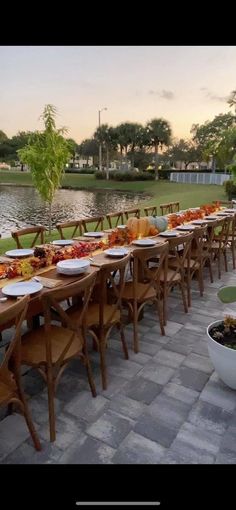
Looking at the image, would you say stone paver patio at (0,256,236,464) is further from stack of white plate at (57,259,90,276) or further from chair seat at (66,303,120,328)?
stack of white plate at (57,259,90,276)

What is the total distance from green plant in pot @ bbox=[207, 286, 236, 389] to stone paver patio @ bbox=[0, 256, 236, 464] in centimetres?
15

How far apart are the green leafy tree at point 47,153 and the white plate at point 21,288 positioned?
5.76 metres

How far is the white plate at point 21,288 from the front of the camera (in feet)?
6.19

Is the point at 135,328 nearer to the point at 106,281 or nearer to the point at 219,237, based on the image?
the point at 106,281

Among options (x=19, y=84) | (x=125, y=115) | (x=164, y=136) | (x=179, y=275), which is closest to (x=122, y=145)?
(x=125, y=115)

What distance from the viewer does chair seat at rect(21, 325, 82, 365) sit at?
1836mm

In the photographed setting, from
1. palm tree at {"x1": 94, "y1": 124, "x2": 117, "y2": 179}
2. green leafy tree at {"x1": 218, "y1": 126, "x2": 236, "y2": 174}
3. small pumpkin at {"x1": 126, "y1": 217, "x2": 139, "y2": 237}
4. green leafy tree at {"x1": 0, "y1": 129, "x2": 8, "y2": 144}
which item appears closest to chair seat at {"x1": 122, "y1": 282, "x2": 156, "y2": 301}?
small pumpkin at {"x1": 126, "y1": 217, "x2": 139, "y2": 237}

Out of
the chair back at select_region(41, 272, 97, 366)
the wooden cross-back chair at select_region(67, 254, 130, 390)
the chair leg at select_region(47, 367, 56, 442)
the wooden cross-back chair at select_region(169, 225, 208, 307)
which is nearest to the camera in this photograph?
the chair back at select_region(41, 272, 97, 366)
